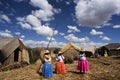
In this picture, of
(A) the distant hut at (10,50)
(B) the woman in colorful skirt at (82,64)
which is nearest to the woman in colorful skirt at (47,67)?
(B) the woman in colorful skirt at (82,64)

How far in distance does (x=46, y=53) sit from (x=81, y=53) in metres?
2.51

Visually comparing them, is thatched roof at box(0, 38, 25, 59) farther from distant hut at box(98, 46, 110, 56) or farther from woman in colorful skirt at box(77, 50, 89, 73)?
distant hut at box(98, 46, 110, 56)

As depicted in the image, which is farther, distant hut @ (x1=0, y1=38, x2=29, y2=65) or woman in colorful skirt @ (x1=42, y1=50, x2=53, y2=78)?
distant hut @ (x1=0, y1=38, x2=29, y2=65)

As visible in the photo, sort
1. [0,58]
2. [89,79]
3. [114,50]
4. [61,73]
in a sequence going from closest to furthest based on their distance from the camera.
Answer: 1. [89,79]
2. [61,73]
3. [0,58]
4. [114,50]

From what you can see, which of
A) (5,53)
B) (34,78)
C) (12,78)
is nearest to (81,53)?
(34,78)

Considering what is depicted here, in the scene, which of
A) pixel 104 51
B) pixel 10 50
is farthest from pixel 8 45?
pixel 104 51

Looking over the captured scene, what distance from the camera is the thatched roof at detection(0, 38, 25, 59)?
1809 centimetres

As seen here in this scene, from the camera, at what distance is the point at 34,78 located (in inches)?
407

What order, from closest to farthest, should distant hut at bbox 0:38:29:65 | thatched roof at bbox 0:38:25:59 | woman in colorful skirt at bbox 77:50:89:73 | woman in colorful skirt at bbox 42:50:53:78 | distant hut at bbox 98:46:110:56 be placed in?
1. woman in colorful skirt at bbox 42:50:53:78
2. woman in colorful skirt at bbox 77:50:89:73
3. distant hut at bbox 0:38:29:65
4. thatched roof at bbox 0:38:25:59
5. distant hut at bbox 98:46:110:56

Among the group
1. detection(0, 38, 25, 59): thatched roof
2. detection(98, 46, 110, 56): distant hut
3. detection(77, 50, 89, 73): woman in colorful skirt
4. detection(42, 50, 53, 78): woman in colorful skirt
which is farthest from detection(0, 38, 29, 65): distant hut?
detection(98, 46, 110, 56): distant hut

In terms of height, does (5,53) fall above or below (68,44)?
below

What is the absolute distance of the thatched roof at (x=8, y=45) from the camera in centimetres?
1809

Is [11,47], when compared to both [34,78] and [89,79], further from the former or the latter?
[89,79]

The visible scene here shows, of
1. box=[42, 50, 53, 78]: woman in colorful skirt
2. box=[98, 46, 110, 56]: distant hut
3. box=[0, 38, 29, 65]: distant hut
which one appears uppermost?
box=[98, 46, 110, 56]: distant hut
